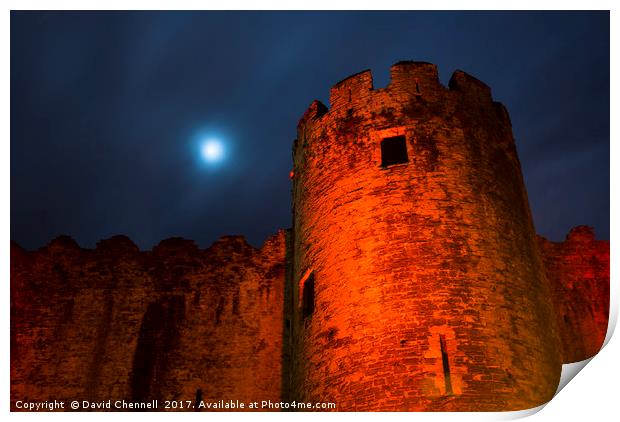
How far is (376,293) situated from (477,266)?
4.77 ft

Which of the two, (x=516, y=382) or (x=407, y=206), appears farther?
(x=407, y=206)

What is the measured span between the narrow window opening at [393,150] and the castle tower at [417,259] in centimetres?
2

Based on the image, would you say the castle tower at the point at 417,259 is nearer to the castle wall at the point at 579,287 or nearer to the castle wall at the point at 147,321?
the castle wall at the point at 147,321

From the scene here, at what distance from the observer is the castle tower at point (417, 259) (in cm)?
702

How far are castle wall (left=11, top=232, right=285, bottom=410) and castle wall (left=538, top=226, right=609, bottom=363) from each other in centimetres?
567

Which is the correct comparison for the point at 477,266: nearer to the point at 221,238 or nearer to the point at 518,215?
the point at 518,215

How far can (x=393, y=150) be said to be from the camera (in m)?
9.25

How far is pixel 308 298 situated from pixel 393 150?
2.90 m

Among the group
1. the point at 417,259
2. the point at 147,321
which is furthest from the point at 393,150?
the point at 147,321

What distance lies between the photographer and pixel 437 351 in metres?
6.98

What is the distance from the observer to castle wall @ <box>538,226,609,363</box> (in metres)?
10.8

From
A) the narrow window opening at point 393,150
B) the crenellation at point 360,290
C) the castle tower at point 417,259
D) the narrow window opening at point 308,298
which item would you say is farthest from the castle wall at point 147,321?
the narrow window opening at point 393,150

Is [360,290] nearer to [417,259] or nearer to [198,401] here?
[417,259]
